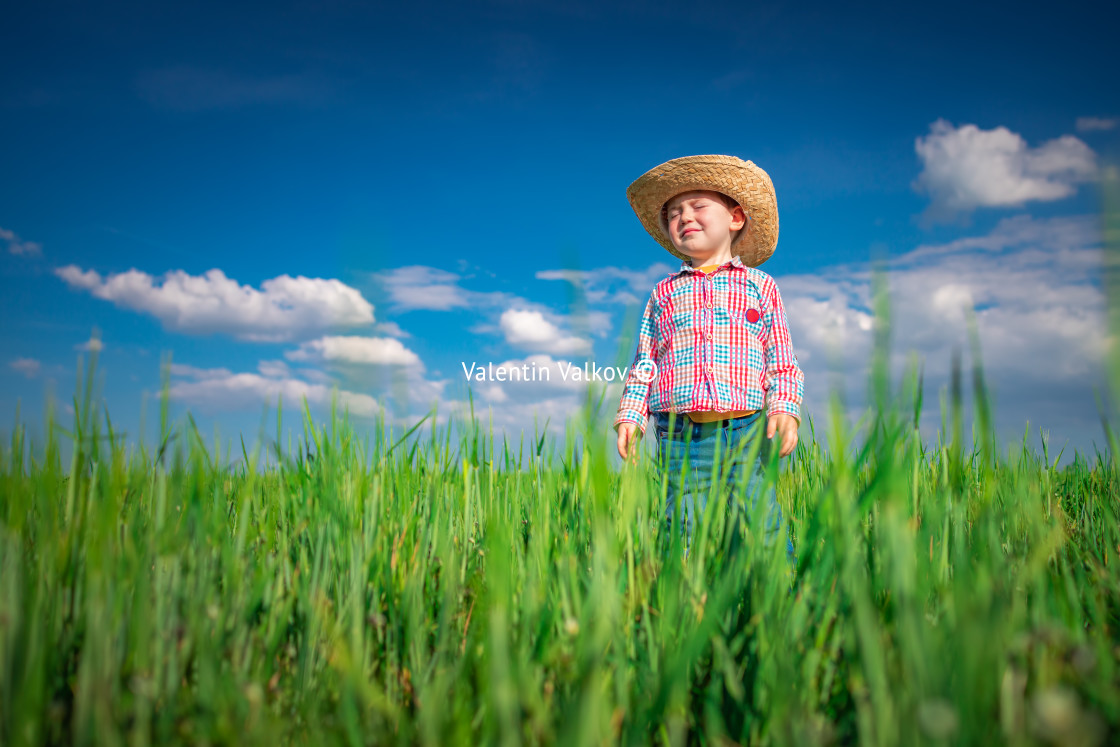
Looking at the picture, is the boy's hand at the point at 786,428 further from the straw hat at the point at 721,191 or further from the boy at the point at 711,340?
the straw hat at the point at 721,191

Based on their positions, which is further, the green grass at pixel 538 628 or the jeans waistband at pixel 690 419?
the jeans waistband at pixel 690 419

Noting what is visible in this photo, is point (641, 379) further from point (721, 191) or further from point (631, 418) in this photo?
point (721, 191)

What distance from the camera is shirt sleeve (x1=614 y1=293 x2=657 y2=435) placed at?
3037 mm

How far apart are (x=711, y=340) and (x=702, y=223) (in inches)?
25.3

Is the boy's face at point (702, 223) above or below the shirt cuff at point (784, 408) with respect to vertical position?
above

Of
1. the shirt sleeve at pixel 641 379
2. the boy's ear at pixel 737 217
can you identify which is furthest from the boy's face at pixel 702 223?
the shirt sleeve at pixel 641 379

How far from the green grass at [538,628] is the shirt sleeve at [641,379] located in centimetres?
115

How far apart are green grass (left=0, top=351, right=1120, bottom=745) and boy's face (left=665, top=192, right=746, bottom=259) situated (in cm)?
169

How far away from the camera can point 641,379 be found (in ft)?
10.3

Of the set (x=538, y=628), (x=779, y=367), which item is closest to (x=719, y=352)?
(x=779, y=367)

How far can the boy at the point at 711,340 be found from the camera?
2.92m

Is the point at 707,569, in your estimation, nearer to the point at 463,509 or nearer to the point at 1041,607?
the point at 1041,607

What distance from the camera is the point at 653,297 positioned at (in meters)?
3.36

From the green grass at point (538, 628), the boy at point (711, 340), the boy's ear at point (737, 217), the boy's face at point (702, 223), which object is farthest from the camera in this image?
the boy's ear at point (737, 217)
